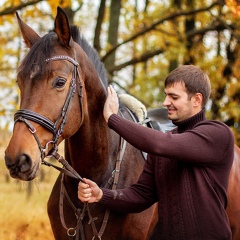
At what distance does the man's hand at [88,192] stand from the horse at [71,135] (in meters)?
0.06

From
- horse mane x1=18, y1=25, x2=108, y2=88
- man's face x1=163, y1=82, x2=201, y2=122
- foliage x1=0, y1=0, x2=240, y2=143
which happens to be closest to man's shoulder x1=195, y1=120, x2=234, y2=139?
man's face x1=163, y1=82, x2=201, y2=122

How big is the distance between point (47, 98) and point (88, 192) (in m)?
0.66

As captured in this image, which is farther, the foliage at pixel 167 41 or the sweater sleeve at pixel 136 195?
the foliage at pixel 167 41

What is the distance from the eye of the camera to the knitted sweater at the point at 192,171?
2.93 meters

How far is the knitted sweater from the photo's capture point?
2930 millimetres

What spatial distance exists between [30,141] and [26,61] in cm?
56

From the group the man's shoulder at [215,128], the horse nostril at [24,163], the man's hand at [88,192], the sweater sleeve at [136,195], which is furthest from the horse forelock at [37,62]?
the man's shoulder at [215,128]

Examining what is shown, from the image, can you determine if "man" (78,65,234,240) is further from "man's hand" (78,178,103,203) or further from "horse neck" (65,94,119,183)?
"horse neck" (65,94,119,183)

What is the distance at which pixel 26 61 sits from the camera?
318 centimetres

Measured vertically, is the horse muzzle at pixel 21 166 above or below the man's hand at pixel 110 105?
below

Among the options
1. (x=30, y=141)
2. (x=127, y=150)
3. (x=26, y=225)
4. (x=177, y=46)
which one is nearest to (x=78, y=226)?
(x=127, y=150)

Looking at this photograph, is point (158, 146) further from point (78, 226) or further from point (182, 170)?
point (78, 226)

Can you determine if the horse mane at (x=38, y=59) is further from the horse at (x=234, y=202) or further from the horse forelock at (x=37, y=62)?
the horse at (x=234, y=202)

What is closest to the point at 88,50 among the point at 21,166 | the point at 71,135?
the point at 71,135
